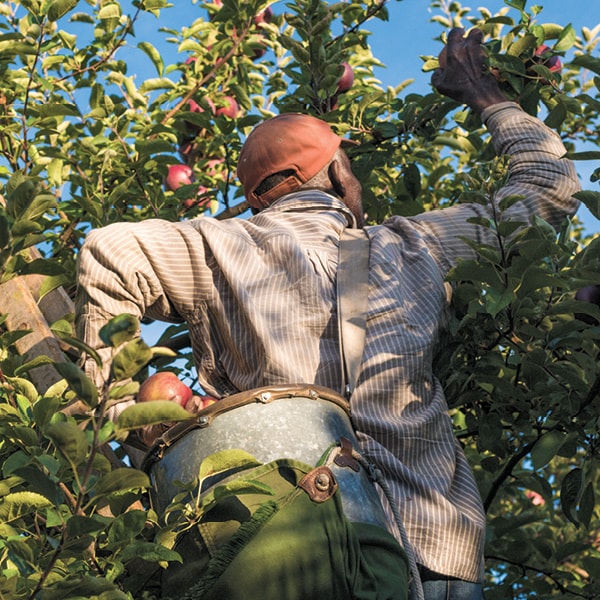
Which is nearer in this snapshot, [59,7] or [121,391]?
[121,391]

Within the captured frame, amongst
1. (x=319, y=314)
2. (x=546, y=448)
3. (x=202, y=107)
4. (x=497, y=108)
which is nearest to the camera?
(x=319, y=314)

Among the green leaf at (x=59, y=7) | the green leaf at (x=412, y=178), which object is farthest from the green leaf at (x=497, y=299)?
the green leaf at (x=59, y=7)

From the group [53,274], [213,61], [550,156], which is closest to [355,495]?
[53,274]

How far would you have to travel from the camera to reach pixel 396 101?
12.2 feet

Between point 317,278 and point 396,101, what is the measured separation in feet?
4.48

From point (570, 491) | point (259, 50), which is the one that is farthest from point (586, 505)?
point (259, 50)

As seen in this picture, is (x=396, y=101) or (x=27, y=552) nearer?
(x=27, y=552)

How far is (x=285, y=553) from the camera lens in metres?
1.89

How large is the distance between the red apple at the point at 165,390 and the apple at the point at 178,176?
2.15 metres

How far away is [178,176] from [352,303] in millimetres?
2155

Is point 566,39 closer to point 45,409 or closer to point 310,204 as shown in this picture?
point 310,204

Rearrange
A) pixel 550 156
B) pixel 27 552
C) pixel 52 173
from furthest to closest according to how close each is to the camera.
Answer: pixel 52 173 → pixel 550 156 → pixel 27 552

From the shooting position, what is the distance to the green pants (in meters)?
1.88

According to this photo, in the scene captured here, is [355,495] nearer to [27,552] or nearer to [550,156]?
[27,552]
